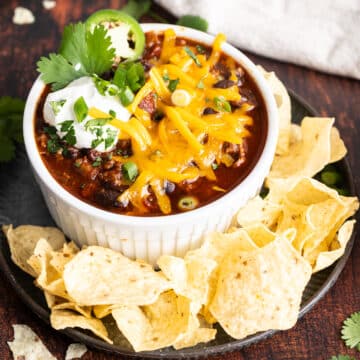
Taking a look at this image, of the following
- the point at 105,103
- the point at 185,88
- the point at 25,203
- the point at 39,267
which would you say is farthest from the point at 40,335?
the point at 185,88

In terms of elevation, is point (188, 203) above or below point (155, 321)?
above

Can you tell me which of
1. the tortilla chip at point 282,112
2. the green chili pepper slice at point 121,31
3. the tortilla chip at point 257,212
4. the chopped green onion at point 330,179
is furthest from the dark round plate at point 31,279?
the green chili pepper slice at point 121,31

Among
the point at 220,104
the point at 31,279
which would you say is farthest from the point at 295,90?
the point at 31,279

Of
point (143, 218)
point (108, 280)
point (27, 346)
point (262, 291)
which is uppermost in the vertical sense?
point (143, 218)

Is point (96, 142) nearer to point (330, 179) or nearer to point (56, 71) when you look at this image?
point (56, 71)

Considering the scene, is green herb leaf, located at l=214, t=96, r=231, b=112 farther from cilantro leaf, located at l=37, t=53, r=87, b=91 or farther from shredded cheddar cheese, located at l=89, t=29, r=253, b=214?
cilantro leaf, located at l=37, t=53, r=87, b=91
